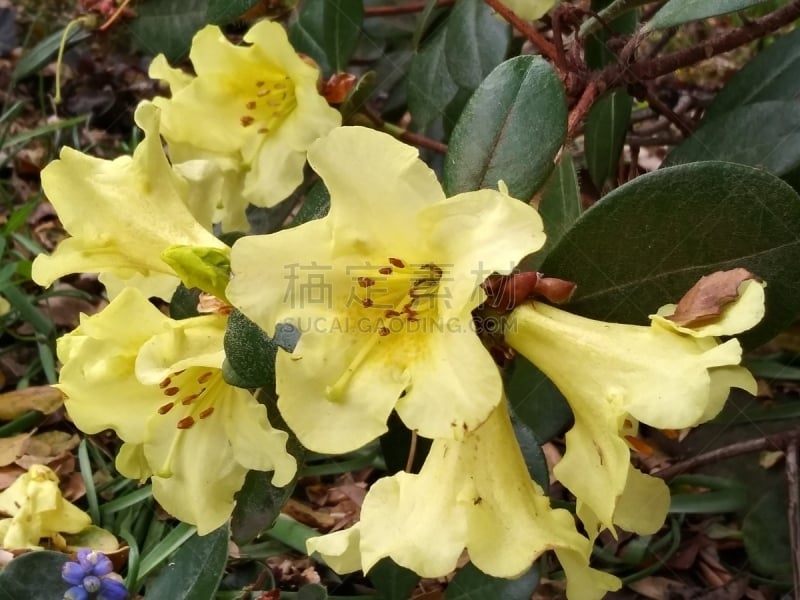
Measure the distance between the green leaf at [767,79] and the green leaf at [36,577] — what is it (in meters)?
1.08

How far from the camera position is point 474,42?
1.16 metres

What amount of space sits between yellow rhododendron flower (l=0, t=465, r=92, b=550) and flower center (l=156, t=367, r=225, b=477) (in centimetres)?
52

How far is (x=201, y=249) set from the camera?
0.72 m

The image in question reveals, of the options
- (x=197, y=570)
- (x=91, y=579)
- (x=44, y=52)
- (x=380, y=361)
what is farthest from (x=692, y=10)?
(x=44, y=52)

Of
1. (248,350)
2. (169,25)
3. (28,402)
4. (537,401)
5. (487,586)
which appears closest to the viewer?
(248,350)

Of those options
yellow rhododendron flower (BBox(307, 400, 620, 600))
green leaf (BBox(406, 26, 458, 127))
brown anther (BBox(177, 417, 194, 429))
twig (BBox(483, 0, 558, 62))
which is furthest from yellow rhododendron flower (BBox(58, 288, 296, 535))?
green leaf (BBox(406, 26, 458, 127))

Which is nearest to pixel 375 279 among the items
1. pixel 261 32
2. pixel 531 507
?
pixel 531 507

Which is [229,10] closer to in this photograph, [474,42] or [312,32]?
[312,32]

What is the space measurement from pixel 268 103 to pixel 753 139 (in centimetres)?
64

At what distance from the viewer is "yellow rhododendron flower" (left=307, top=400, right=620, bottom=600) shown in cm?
63

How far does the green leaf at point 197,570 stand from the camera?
980mm

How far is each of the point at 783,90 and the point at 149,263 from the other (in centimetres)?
87

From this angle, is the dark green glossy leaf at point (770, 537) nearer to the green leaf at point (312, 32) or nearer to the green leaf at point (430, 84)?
the green leaf at point (430, 84)

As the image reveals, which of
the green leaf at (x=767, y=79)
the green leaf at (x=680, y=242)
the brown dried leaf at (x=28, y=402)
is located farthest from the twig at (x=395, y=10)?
the brown dried leaf at (x=28, y=402)
